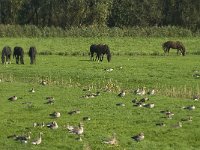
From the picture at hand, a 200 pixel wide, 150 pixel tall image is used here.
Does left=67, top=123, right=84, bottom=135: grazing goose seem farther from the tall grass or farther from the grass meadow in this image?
the tall grass

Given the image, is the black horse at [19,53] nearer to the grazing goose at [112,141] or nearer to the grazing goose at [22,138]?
the grazing goose at [22,138]

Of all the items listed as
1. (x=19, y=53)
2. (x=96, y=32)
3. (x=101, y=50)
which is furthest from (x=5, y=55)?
(x=96, y=32)

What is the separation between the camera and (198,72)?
42500 mm

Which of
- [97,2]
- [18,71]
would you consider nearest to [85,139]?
[18,71]

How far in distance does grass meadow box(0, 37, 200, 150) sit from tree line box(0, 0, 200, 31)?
1833 inches

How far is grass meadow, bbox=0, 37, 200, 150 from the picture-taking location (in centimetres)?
2183

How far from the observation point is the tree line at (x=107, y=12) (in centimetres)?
9831

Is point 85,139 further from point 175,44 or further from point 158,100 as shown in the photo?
point 175,44

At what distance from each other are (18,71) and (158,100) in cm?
1789

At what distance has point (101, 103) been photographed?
2775 centimetres

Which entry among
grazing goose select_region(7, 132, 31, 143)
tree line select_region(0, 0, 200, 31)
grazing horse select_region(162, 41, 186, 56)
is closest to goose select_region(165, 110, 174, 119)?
grazing goose select_region(7, 132, 31, 143)

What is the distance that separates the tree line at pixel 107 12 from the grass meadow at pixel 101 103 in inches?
1833

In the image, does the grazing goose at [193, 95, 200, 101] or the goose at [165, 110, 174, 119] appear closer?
the goose at [165, 110, 174, 119]

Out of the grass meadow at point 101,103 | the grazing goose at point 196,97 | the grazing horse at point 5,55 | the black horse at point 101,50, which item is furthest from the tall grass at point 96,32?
the grazing goose at point 196,97
